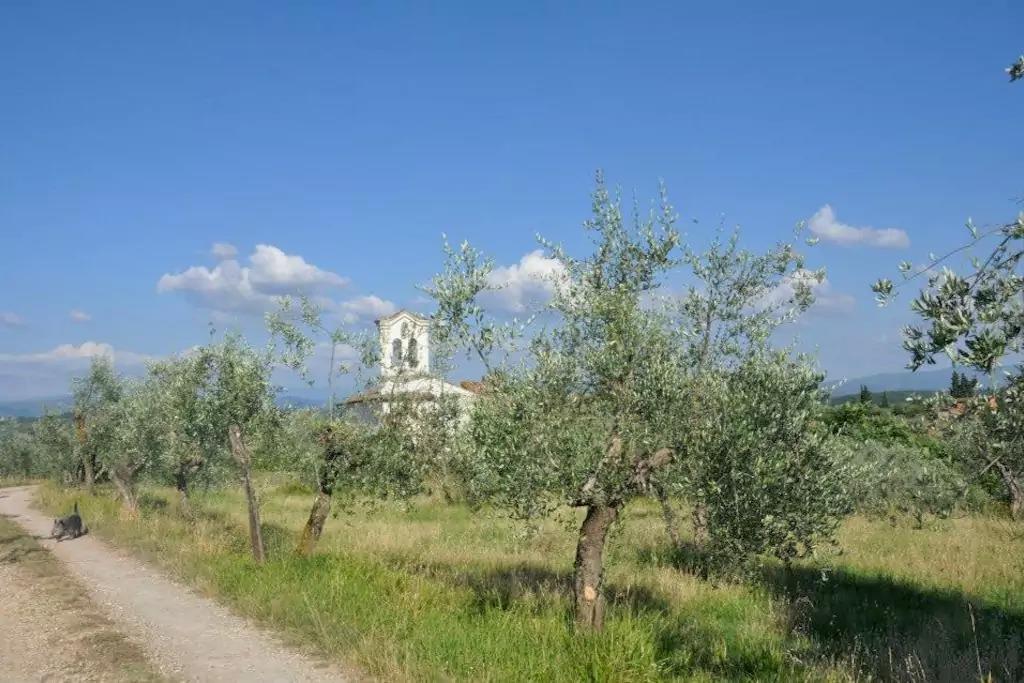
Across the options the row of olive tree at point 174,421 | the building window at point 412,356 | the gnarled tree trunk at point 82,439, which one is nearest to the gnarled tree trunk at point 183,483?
the row of olive tree at point 174,421

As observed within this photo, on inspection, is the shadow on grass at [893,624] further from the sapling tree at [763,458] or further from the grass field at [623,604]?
the sapling tree at [763,458]

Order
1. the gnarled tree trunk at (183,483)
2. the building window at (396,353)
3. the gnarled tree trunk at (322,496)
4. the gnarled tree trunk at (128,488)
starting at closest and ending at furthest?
the building window at (396,353), the gnarled tree trunk at (322,496), the gnarled tree trunk at (183,483), the gnarled tree trunk at (128,488)

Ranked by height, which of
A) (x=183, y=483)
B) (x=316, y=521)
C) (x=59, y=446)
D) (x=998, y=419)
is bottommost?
(x=316, y=521)

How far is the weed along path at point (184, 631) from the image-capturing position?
428 inches

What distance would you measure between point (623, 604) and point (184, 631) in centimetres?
754

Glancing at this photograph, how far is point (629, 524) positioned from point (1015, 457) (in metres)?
18.7

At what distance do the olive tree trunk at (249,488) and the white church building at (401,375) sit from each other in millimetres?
2708

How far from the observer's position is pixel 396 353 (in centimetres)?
1770

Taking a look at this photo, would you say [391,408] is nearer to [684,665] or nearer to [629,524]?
[684,665]

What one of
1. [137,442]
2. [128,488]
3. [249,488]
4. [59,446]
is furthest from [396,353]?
[59,446]

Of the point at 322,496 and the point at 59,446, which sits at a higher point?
the point at 59,446

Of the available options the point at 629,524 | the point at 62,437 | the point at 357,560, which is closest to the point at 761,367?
the point at 357,560

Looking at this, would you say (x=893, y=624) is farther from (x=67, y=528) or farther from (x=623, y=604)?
(x=67, y=528)

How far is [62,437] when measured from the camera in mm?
49281
